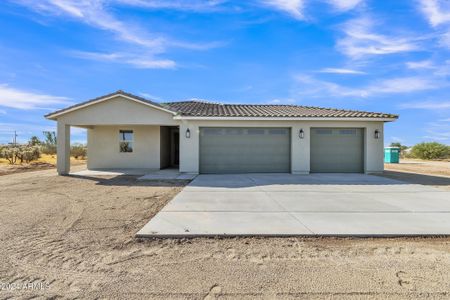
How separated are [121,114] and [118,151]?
12.0 ft

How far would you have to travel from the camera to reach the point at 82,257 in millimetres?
3852

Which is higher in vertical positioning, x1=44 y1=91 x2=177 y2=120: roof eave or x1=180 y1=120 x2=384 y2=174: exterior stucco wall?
x1=44 y1=91 x2=177 y2=120: roof eave

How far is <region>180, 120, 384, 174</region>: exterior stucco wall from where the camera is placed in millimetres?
13852

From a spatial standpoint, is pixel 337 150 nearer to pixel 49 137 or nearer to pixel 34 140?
pixel 49 137

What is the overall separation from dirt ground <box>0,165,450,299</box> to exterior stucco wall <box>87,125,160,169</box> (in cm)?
1074

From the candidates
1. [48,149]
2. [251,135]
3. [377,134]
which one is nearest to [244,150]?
[251,135]

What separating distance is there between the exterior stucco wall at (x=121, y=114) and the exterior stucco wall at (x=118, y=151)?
8.44 ft

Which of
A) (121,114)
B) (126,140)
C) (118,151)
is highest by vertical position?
(121,114)

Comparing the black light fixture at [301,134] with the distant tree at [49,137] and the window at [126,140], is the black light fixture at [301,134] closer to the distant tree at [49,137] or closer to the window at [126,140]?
the window at [126,140]

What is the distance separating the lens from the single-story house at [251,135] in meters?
13.7

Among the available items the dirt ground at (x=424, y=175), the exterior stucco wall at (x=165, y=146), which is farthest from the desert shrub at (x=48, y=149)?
the dirt ground at (x=424, y=175)

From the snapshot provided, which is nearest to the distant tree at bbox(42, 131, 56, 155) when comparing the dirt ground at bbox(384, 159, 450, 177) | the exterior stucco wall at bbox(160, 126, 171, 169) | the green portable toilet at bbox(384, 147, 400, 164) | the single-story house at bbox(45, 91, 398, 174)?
the single-story house at bbox(45, 91, 398, 174)

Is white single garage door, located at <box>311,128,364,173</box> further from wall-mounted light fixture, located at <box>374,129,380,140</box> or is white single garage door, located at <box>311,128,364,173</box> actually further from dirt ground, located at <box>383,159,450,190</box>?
dirt ground, located at <box>383,159,450,190</box>

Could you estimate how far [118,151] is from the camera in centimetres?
1647
